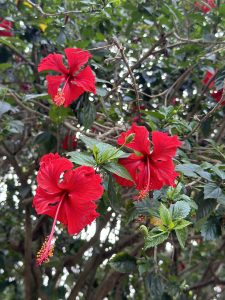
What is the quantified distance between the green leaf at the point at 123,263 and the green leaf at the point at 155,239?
627 mm

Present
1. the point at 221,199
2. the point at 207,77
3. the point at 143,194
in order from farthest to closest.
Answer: the point at 207,77
the point at 221,199
the point at 143,194

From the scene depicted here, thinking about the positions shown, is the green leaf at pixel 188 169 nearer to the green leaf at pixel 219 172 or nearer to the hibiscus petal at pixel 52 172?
the green leaf at pixel 219 172

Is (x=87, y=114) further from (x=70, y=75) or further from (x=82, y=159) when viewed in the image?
(x=82, y=159)

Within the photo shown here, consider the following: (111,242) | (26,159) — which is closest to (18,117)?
(26,159)

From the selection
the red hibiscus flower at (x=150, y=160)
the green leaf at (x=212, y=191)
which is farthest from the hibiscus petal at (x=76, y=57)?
the green leaf at (x=212, y=191)

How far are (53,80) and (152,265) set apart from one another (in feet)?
2.44

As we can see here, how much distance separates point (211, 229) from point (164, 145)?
1.14ft

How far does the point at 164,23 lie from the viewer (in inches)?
78.7

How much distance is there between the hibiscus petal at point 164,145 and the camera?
3.84 feet

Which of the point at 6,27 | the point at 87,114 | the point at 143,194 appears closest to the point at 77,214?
the point at 143,194

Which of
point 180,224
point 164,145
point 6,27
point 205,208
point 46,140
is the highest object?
point 6,27

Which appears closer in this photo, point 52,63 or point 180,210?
point 180,210

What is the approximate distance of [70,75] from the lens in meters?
1.46

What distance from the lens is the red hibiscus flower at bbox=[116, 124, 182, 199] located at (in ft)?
3.85
